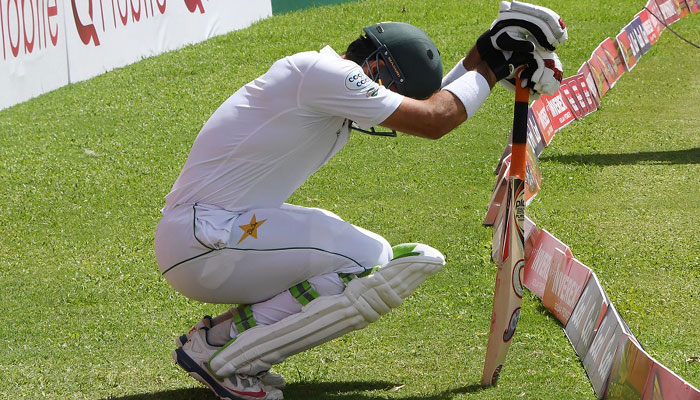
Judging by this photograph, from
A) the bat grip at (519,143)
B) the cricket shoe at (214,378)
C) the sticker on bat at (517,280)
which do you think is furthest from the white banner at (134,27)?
the sticker on bat at (517,280)

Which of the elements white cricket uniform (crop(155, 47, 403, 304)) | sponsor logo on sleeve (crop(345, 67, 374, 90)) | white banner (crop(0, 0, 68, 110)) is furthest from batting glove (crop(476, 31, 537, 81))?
white banner (crop(0, 0, 68, 110))

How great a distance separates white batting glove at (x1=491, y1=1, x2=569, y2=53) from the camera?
4.31 meters

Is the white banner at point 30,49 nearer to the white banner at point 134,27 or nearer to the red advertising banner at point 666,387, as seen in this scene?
the white banner at point 134,27

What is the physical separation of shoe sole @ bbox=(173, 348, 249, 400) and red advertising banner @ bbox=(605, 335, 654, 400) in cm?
172

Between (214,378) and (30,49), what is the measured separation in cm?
875

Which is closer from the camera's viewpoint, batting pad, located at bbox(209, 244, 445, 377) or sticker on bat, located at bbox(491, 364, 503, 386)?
batting pad, located at bbox(209, 244, 445, 377)

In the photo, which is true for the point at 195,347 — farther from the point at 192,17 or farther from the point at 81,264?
the point at 192,17

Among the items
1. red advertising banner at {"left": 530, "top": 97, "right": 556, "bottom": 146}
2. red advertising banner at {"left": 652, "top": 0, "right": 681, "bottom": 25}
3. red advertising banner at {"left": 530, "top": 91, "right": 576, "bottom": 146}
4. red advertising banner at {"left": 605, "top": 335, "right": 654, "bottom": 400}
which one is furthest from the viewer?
red advertising banner at {"left": 652, "top": 0, "right": 681, "bottom": 25}

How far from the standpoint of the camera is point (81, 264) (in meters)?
7.07

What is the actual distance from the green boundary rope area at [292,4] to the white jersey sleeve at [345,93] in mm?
14438

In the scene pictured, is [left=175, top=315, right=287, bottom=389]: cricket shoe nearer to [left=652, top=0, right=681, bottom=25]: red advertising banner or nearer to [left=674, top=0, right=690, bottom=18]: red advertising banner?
[left=652, top=0, right=681, bottom=25]: red advertising banner

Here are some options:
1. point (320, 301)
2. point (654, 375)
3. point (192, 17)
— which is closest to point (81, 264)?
point (320, 301)

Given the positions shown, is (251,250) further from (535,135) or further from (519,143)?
(535,135)

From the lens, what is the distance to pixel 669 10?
17516 millimetres
